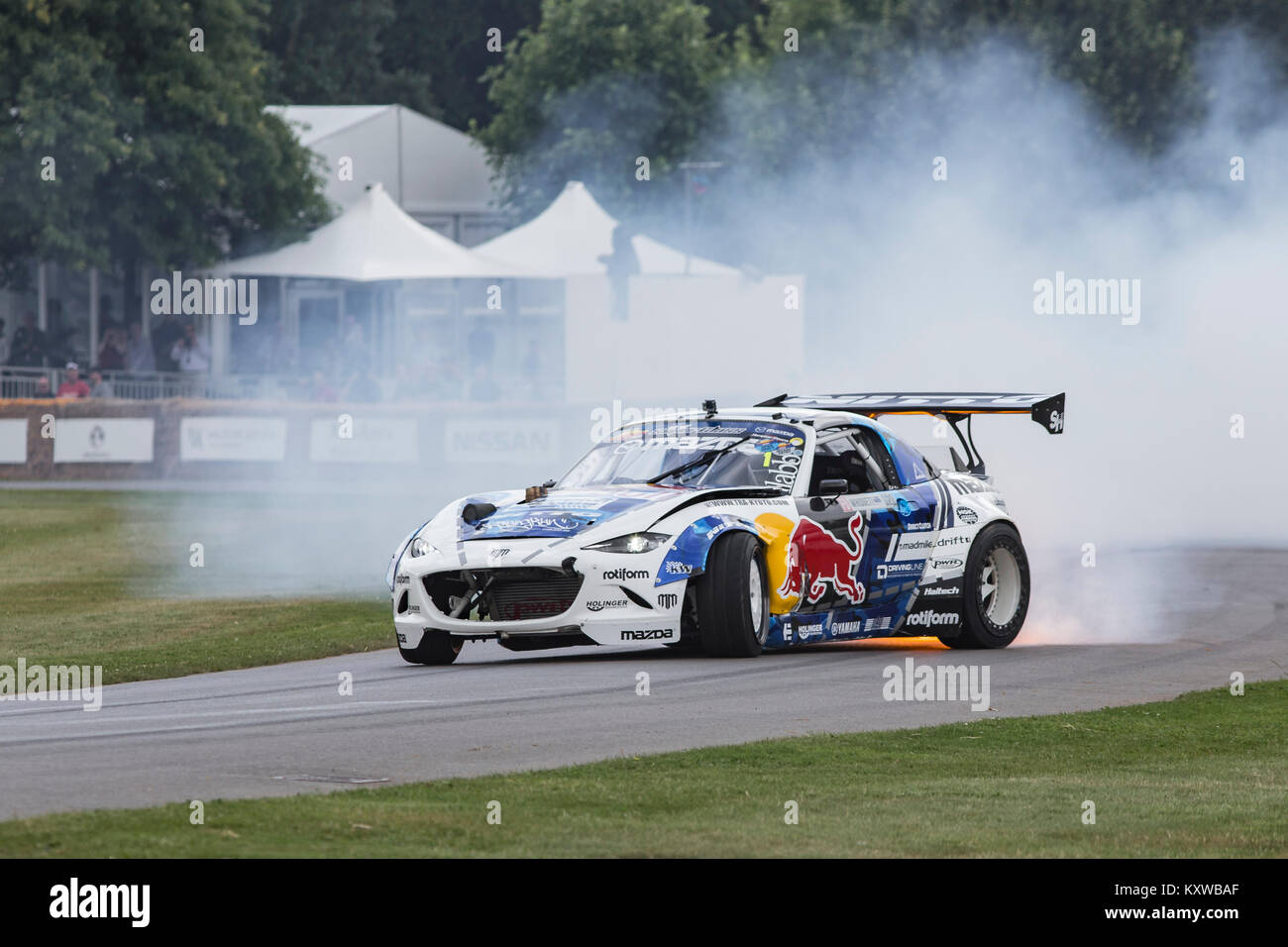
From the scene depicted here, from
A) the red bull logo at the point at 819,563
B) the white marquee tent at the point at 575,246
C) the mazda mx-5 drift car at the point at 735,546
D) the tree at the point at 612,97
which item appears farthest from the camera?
the tree at the point at 612,97

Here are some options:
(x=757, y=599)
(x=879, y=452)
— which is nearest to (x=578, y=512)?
(x=757, y=599)

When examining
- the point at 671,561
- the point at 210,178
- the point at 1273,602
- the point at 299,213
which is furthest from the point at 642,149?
the point at 671,561

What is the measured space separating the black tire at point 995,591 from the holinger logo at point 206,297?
29452 millimetres

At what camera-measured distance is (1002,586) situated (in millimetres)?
13711

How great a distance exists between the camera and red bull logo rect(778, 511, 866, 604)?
475 inches

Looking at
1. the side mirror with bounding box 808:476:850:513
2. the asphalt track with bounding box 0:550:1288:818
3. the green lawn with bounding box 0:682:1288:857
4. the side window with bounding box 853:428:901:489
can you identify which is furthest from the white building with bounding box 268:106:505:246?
the green lawn with bounding box 0:682:1288:857

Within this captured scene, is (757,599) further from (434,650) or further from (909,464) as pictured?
(909,464)

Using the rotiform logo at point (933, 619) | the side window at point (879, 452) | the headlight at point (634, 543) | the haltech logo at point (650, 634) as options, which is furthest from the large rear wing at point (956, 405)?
the haltech logo at point (650, 634)

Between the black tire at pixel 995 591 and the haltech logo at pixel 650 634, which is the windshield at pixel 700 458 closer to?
the haltech logo at pixel 650 634

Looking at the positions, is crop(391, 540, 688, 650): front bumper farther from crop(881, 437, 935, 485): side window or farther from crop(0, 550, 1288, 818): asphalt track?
crop(881, 437, 935, 485): side window

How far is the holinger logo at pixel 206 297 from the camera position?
42031 millimetres

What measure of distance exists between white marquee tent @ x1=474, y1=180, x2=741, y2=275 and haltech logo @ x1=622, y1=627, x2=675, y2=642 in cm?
2611

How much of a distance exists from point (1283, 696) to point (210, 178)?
33.5m

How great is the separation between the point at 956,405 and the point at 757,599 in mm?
2375
